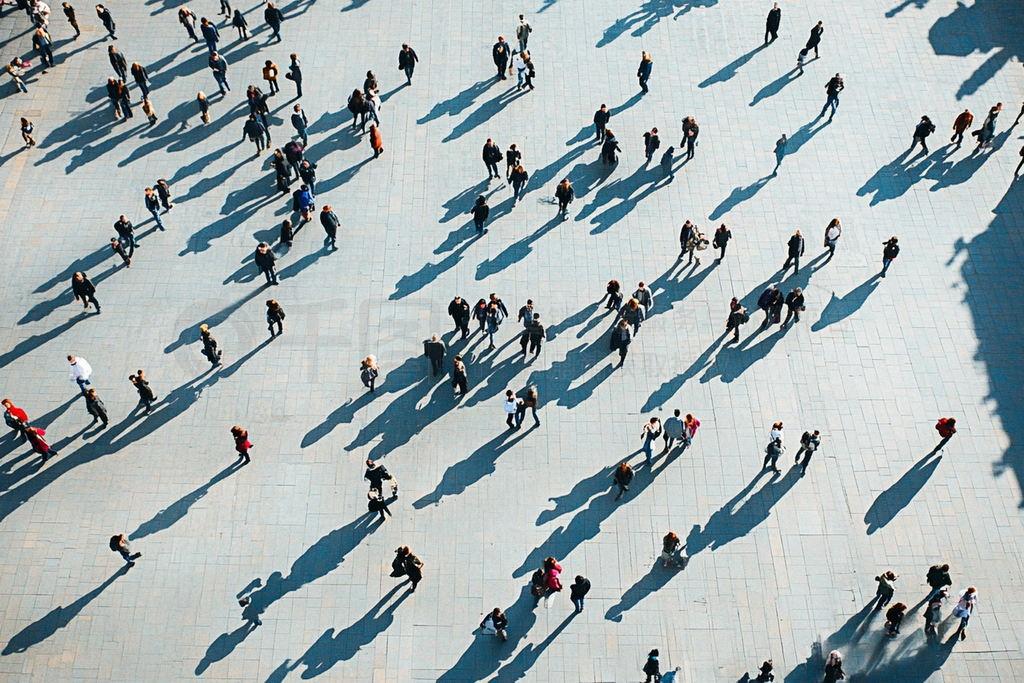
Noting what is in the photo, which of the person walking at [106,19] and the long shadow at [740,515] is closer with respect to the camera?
the long shadow at [740,515]

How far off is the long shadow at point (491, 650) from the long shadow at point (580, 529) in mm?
811

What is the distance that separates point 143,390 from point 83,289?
12.7 feet

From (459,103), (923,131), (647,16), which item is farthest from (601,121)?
(923,131)

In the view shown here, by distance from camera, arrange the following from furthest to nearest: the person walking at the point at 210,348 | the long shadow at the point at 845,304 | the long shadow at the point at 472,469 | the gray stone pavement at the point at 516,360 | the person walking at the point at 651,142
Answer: the person walking at the point at 651,142 < the long shadow at the point at 845,304 < the person walking at the point at 210,348 < the long shadow at the point at 472,469 < the gray stone pavement at the point at 516,360

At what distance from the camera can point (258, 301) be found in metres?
25.7

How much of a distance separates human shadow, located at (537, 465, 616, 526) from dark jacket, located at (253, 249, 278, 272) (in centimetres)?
1010

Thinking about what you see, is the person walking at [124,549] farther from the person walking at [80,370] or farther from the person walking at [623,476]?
the person walking at [623,476]

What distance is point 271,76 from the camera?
3044 centimetres

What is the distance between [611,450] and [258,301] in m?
10.7

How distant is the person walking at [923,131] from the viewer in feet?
92.4

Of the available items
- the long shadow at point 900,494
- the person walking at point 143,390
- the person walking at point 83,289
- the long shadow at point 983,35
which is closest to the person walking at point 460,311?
the person walking at point 143,390

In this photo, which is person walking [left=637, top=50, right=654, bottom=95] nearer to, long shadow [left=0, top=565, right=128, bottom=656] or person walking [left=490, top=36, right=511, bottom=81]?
person walking [left=490, top=36, right=511, bottom=81]

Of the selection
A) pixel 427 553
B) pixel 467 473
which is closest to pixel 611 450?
pixel 467 473

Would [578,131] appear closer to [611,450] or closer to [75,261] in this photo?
[611,450]
